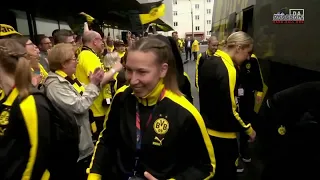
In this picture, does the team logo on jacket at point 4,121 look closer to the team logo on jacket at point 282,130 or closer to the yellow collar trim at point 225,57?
the team logo on jacket at point 282,130

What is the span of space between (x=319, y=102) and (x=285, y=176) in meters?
0.70

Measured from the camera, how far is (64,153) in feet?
6.57

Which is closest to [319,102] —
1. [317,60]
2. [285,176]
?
[285,176]

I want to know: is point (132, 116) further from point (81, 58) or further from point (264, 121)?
point (81, 58)

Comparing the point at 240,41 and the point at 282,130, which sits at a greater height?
the point at 240,41

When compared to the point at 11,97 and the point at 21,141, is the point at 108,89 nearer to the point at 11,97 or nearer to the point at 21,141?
the point at 11,97

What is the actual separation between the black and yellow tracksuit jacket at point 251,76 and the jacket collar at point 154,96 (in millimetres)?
3658

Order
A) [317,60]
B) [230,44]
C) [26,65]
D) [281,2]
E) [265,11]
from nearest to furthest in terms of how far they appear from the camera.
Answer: [26,65] < [317,60] < [230,44] < [281,2] < [265,11]

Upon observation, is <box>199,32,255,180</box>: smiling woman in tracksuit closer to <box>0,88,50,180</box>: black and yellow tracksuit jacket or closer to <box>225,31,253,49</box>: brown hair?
<box>225,31,253,49</box>: brown hair

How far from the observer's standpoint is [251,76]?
5117 mm

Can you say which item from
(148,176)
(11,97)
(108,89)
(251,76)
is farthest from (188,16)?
(148,176)

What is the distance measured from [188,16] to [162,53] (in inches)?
3052

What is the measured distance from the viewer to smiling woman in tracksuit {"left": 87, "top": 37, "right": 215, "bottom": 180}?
1.60 m

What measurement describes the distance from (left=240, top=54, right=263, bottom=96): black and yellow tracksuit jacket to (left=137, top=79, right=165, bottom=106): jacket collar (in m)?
3.66
